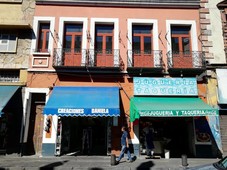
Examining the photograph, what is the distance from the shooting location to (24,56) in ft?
43.6

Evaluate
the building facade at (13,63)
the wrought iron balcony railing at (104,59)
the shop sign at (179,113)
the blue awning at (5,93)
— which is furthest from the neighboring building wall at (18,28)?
the shop sign at (179,113)

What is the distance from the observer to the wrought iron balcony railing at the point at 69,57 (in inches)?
511

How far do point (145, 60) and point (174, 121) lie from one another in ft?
13.3

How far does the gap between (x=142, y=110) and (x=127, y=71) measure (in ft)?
9.83

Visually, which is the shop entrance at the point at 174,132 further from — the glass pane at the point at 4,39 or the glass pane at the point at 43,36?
the glass pane at the point at 4,39

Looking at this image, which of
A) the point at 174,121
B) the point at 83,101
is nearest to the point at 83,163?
the point at 83,101

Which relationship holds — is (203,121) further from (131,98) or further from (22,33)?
(22,33)

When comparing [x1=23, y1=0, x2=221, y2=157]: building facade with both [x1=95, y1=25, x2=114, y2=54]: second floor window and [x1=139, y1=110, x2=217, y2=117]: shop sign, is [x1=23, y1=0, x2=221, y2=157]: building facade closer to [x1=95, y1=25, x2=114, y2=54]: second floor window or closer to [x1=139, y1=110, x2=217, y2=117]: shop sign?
[x1=95, y1=25, x2=114, y2=54]: second floor window

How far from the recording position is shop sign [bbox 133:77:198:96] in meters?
12.7

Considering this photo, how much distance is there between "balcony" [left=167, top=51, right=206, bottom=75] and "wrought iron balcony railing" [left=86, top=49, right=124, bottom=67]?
293 cm

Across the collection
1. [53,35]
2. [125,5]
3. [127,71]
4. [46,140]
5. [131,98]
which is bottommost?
[46,140]

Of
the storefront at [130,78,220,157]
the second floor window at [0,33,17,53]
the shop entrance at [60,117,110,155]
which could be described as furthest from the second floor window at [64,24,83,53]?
the shop entrance at [60,117,110,155]

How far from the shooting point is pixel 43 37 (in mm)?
13891

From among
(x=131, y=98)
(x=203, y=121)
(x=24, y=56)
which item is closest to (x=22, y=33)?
(x=24, y=56)
